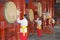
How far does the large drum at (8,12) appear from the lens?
471cm

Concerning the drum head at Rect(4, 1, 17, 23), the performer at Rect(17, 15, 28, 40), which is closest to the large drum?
the drum head at Rect(4, 1, 17, 23)

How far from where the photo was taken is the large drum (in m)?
4.71

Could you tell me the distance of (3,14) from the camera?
4762 mm

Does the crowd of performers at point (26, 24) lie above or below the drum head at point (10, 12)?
below

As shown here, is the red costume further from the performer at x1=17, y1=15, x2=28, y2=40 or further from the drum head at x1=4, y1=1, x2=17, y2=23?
the drum head at x1=4, y1=1, x2=17, y2=23

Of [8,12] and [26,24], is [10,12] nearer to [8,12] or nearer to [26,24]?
[8,12]

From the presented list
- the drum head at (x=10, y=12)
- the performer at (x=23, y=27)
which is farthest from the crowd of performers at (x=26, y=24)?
the drum head at (x=10, y=12)

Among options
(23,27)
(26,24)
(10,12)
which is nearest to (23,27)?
(23,27)

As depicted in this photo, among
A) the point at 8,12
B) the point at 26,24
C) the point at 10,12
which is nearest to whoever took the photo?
the point at 8,12

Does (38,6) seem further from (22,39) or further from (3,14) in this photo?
(3,14)

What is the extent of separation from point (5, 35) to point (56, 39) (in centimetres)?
430

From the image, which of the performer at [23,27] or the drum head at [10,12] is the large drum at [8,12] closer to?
the drum head at [10,12]

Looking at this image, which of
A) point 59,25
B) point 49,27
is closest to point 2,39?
point 49,27

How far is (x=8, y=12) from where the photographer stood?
16.3ft
